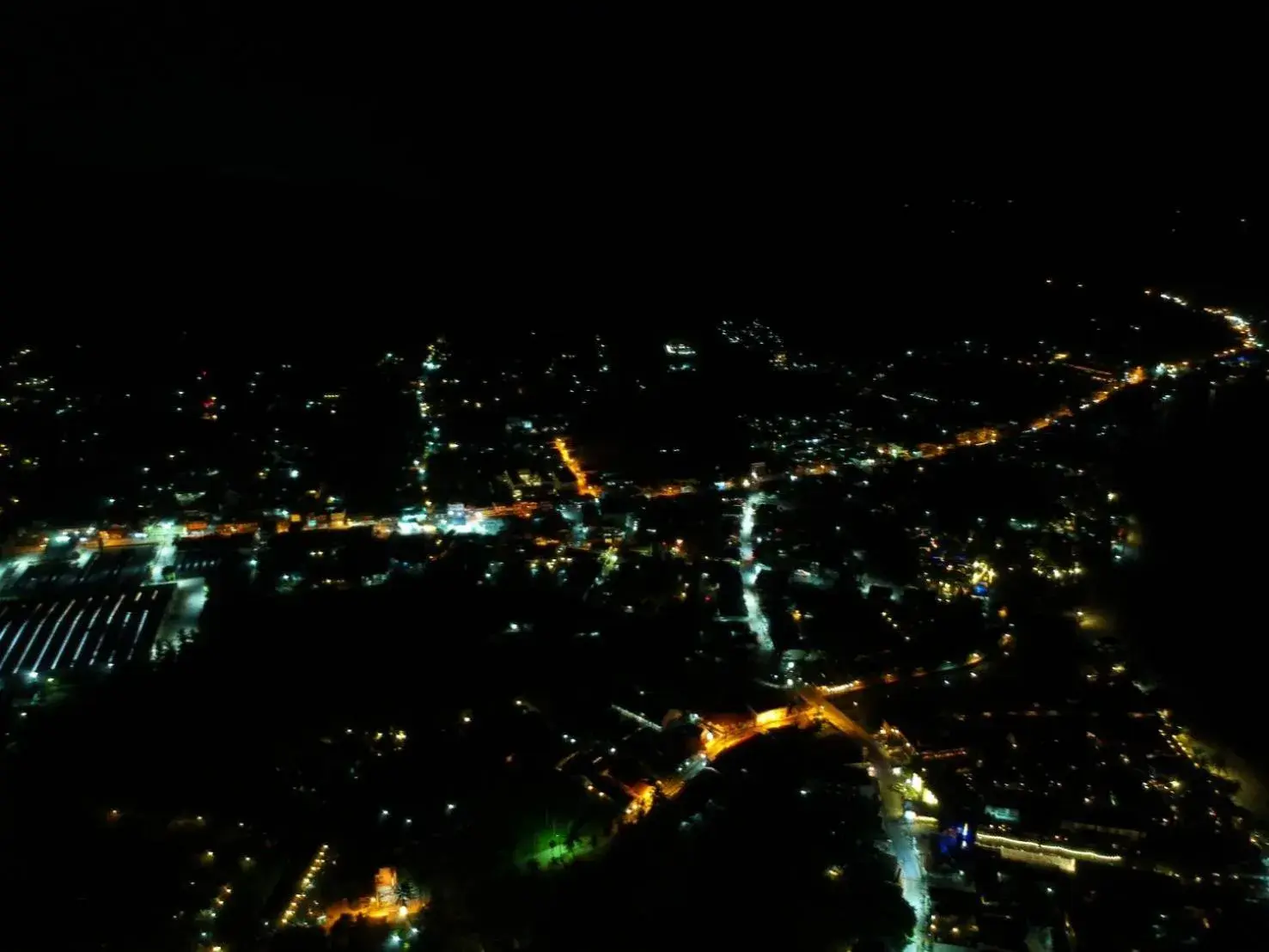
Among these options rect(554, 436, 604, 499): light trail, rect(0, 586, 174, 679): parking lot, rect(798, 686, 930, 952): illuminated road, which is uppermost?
rect(0, 586, 174, 679): parking lot

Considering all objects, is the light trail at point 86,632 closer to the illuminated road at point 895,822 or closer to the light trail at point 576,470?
the light trail at point 576,470

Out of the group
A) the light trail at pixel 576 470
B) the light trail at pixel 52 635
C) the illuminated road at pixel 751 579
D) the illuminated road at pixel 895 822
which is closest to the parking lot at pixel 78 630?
the light trail at pixel 52 635

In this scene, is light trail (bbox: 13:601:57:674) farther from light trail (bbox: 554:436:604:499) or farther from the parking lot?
light trail (bbox: 554:436:604:499)

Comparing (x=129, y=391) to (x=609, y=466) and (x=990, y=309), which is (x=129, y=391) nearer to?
(x=609, y=466)

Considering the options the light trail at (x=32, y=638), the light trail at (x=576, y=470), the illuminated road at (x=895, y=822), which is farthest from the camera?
the light trail at (x=576, y=470)

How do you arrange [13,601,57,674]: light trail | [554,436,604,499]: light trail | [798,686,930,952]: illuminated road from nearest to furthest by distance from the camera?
[798,686,930,952]: illuminated road, [13,601,57,674]: light trail, [554,436,604,499]: light trail

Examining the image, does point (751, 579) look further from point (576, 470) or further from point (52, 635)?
point (52, 635)

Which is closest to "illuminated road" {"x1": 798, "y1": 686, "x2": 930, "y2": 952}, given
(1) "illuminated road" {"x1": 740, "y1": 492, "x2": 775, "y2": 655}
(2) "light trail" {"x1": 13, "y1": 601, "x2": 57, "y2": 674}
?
(1) "illuminated road" {"x1": 740, "y1": 492, "x2": 775, "y2": 655}

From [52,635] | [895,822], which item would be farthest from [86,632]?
[895,822]

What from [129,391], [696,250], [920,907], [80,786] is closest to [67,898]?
[80,786]

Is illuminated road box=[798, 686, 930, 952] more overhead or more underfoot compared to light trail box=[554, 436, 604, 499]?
more overhead

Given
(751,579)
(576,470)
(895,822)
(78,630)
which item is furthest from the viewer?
(576,470)
